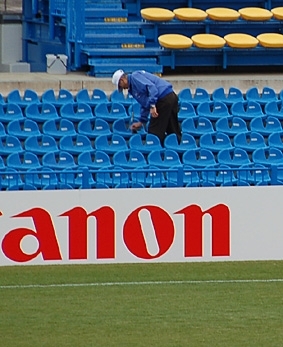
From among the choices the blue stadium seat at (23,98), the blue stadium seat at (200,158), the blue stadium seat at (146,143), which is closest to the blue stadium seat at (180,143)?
the blue stadium seat at (146,143)

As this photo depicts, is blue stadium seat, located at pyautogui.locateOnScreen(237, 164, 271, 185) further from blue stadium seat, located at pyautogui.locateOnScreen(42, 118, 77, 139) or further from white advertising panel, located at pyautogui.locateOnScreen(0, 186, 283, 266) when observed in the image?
blue stadium seat, located at pyautogui.locateOnScreen(42, 118, 77, 139)

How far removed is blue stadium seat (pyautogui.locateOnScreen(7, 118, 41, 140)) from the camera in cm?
1434

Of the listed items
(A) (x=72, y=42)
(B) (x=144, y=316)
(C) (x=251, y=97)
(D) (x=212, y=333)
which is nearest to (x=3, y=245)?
(B) (x=144, y=316)

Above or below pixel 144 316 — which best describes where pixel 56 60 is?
above

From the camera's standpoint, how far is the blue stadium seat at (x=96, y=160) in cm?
1348

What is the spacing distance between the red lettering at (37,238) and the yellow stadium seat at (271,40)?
23.3 ft

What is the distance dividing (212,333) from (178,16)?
29.3 ft

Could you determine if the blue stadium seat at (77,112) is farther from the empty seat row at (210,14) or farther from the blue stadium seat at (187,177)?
the empty seat row at (210,14)

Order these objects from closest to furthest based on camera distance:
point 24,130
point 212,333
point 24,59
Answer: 1. point 212,333
2. point 24,130
3. point 24,59

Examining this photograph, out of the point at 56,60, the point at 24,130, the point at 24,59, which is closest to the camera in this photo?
the point at 24,130

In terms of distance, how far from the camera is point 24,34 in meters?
20.3

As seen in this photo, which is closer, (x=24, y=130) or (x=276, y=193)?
(x=276, y=193)

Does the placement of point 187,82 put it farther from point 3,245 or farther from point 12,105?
point 3,245

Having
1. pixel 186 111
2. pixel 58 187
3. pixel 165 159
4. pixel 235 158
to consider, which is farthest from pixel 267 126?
pixel 58 187
